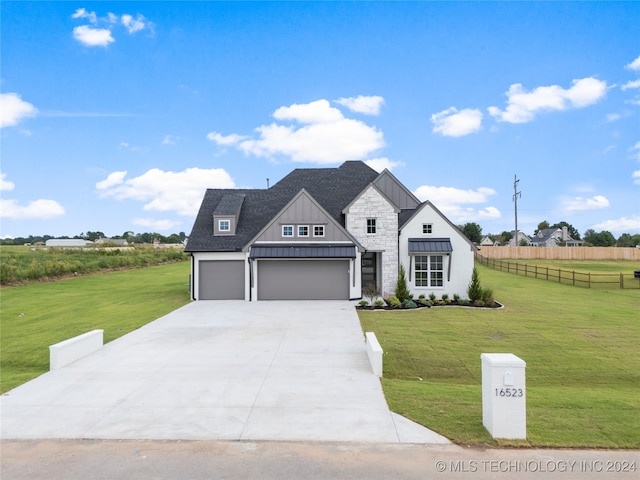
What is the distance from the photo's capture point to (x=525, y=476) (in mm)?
4852

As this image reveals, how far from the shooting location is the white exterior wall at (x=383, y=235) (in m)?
21.8

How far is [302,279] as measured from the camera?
2136cm

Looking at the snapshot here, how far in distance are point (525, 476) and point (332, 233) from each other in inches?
678

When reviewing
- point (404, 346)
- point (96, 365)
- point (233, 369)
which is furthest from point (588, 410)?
point (96, 365)

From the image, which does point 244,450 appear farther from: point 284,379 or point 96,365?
point 96,365

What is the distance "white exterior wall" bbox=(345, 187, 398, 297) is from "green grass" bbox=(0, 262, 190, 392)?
11110mm

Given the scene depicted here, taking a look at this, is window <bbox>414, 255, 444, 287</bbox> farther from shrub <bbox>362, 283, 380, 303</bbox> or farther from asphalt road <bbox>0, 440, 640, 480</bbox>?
asphalt road <bbox>0, 440, 640, 480</bbox>

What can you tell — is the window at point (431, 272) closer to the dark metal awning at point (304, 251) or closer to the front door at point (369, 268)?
the front door at point (369, 268)

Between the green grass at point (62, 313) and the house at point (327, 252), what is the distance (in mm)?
3265

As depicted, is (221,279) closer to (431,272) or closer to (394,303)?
(394,303)

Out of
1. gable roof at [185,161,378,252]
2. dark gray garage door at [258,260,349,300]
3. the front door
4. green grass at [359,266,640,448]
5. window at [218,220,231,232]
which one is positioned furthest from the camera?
the front door

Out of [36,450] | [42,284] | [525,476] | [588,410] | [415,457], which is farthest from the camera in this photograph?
[42,284]

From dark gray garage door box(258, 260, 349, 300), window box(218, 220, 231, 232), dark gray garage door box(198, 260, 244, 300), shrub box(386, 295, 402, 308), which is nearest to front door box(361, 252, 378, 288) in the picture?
dark gray garage door box(258, 260, 349, 300)

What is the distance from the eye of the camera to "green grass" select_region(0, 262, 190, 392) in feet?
36.8
